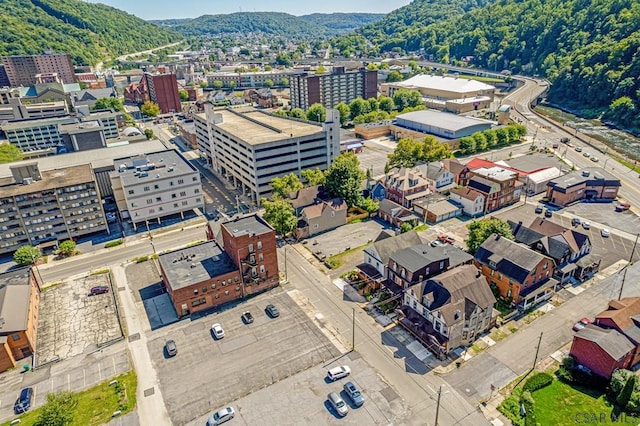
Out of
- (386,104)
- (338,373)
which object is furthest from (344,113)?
(338,373)

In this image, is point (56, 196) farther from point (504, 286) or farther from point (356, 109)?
point (356, 109)

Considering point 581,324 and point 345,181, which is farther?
point 345,181

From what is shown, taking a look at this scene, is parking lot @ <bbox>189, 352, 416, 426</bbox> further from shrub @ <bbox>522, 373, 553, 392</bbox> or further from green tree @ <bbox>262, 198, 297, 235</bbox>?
green tree @ <bbox>262, 198, 297, 235</bbox>

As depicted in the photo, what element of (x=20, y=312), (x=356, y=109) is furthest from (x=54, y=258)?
(x=356, y=109)

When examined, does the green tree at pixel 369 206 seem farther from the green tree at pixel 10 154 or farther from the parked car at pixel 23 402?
the green tree at pixel 10 154

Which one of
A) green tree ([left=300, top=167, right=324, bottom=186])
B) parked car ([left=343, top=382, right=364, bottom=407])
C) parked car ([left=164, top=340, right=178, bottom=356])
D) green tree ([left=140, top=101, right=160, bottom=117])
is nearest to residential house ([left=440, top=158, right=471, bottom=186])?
green tree ([left=300, top=167, right=324, bottom=186])

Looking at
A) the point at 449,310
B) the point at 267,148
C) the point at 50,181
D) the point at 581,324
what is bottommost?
the point at 581,324

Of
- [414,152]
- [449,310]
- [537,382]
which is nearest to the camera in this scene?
[537,382]

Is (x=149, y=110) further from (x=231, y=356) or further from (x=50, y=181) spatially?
(x=231, y=356)
